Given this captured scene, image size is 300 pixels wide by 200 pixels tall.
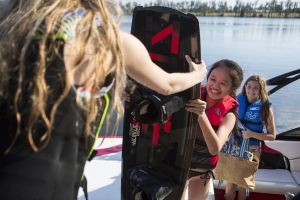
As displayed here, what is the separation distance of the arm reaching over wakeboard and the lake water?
4742mm

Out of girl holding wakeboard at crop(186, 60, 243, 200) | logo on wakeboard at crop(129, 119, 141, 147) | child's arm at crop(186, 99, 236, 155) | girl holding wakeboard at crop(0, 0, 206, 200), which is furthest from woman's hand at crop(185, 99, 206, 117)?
girl holding wakeboard at crop(0, 0, 206, 200)

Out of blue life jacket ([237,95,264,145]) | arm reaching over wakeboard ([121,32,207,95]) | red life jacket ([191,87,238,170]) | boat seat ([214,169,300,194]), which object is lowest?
boat seat ([214,169,300,194])

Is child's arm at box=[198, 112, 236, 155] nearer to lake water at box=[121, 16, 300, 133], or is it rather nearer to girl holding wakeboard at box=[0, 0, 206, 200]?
girl holding wakeboard at box=[0, 0, 206, 200]

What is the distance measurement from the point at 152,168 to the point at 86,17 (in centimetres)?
120

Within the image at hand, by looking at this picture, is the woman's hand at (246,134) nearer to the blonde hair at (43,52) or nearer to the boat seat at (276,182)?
the boat seat at (276,182)

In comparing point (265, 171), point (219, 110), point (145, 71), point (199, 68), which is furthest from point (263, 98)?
point (145, 71)

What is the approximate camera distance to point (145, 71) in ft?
3.85

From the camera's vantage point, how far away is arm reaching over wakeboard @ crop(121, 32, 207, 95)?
3.66ft

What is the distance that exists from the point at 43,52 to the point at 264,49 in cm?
1605

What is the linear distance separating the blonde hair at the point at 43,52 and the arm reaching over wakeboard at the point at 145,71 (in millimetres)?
71

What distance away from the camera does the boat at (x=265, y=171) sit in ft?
9.46

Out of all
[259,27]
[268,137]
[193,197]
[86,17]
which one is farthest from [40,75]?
[259,27]

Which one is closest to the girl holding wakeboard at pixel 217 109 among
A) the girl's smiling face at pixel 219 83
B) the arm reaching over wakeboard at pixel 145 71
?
the girl's smiling face at pixel 219 83

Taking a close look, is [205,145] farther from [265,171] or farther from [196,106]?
[265,171]
